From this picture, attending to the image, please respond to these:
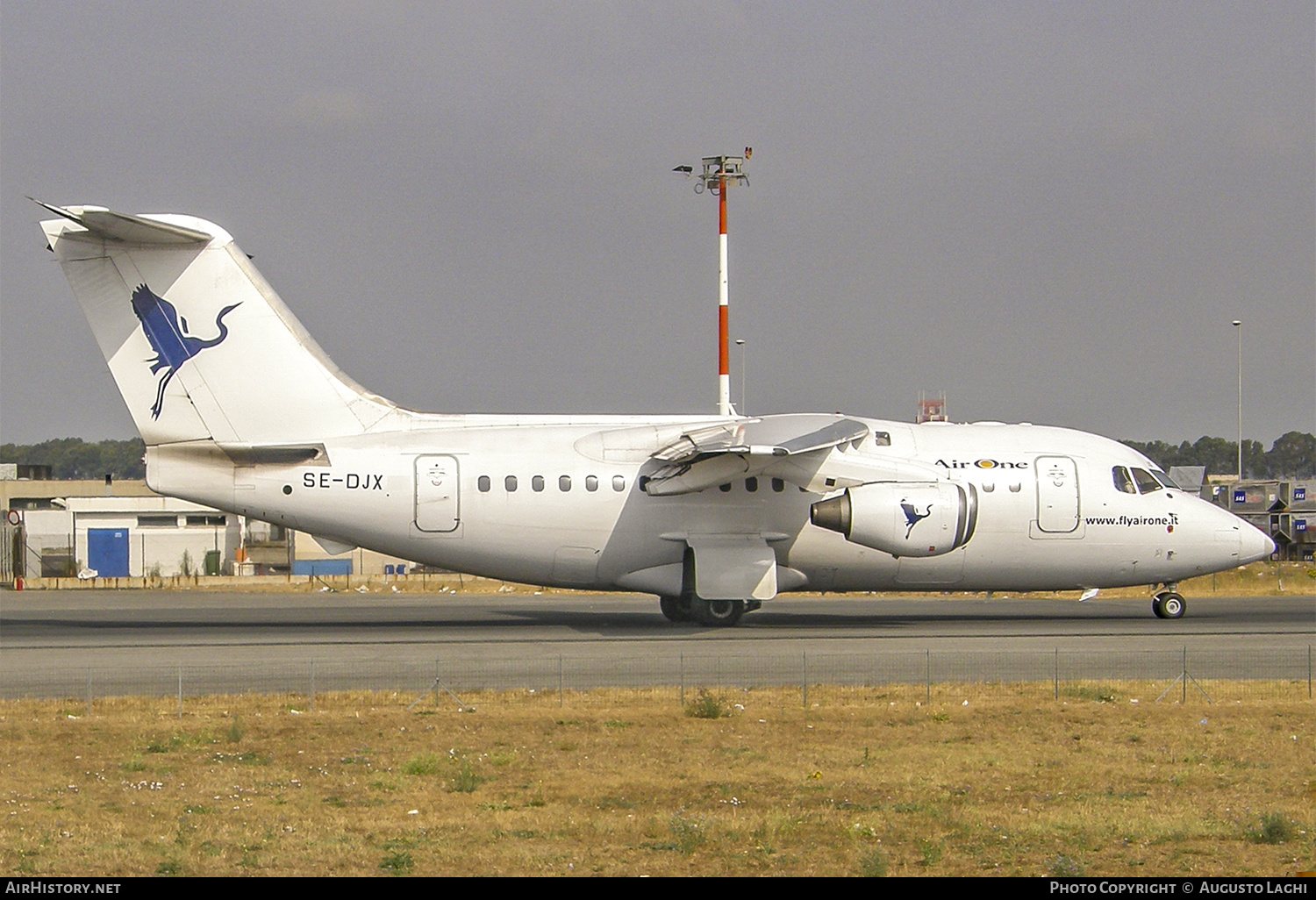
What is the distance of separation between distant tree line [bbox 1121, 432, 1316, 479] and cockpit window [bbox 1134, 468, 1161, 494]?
4814 inches

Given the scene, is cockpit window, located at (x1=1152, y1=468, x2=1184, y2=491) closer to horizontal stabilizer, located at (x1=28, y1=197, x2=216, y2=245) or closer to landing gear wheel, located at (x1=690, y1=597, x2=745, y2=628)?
landing gear wheel, located at (x1=690, y1=597, x2=745, y2=628)

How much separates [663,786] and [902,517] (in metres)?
13.6

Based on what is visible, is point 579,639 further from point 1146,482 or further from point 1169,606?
point 1169,606

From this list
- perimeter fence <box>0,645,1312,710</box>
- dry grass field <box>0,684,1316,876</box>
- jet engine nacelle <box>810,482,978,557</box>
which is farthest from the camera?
jet engine nacelle <box>810,482,978,557</box>

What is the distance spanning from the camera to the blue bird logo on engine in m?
25.1

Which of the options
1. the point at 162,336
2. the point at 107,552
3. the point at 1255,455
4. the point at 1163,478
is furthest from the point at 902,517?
the point at 1255,455

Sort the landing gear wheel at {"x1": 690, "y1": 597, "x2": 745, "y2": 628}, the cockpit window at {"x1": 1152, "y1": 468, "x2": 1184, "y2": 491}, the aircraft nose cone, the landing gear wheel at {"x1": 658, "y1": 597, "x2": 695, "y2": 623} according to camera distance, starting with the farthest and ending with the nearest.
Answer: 1. the cockpit window at {"x1": 1152, "y1": 468, "x2": 1184, "y2": 491}
2. the aircraft nose cone
3. the landing gear wheel at {"x1": 658, "y1": 597, "x2": 695, "y2": 623}
4. the landing gear wheel at {"x1": 690, "y1": 597, "x2": 745, "y2": 628}

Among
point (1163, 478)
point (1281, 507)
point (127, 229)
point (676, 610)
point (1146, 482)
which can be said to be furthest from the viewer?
point (1281, 507)

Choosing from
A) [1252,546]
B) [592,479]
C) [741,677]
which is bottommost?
[741,677]

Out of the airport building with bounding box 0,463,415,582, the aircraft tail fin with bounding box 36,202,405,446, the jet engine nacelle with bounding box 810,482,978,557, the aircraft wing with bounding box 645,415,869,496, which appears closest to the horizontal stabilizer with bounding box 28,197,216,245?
the aircraft tail fin with bounding box 36,202,405,446

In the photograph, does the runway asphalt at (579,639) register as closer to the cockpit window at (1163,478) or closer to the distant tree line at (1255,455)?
the cockpit window at (1163,478)

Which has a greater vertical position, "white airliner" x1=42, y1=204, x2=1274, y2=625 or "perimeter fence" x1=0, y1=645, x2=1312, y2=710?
"white airliner" x1=42, y1=204, x2=1274, y2=625

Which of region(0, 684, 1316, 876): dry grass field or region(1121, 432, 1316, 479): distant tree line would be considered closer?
region(0, 684, 1316, 876): dry grass field

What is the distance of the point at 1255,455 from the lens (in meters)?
160
